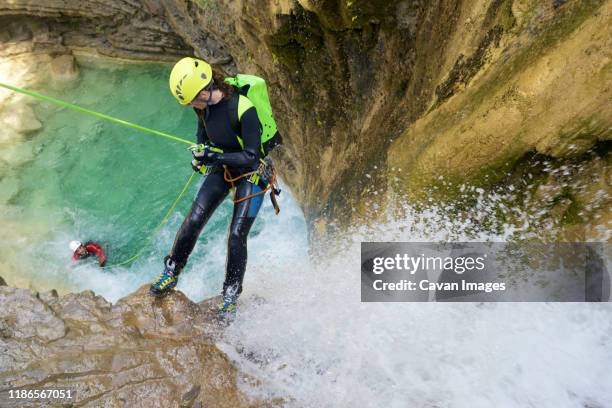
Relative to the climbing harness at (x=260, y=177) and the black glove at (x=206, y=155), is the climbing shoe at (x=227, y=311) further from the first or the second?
the black glove at (x=206, y=155)

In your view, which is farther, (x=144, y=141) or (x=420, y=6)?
(x=144, y=141)

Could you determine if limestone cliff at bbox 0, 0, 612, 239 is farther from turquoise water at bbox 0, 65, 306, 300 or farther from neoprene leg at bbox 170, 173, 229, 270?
turquoise water at bbox 0, 65, 306, 300

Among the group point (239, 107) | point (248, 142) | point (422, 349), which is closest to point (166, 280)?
point (248, 142)

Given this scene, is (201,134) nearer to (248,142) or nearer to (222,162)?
(222,162)

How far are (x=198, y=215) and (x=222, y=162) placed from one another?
0.70 metres

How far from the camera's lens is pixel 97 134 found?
10.1 metres

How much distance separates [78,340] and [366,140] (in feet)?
11.9

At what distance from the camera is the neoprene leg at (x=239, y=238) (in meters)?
4.39

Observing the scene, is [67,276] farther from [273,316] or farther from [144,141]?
[273,316]

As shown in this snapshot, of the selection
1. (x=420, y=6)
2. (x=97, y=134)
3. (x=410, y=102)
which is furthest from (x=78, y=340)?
(x=97, y=134)

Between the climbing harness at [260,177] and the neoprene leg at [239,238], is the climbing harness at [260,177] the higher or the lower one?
the higher one

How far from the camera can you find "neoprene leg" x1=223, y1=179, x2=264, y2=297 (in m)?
4.39

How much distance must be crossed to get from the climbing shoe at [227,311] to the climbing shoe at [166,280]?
58cm

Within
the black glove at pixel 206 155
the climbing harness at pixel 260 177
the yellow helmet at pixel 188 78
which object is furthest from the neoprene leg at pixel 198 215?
the yellow helmet at pixel 188 78
